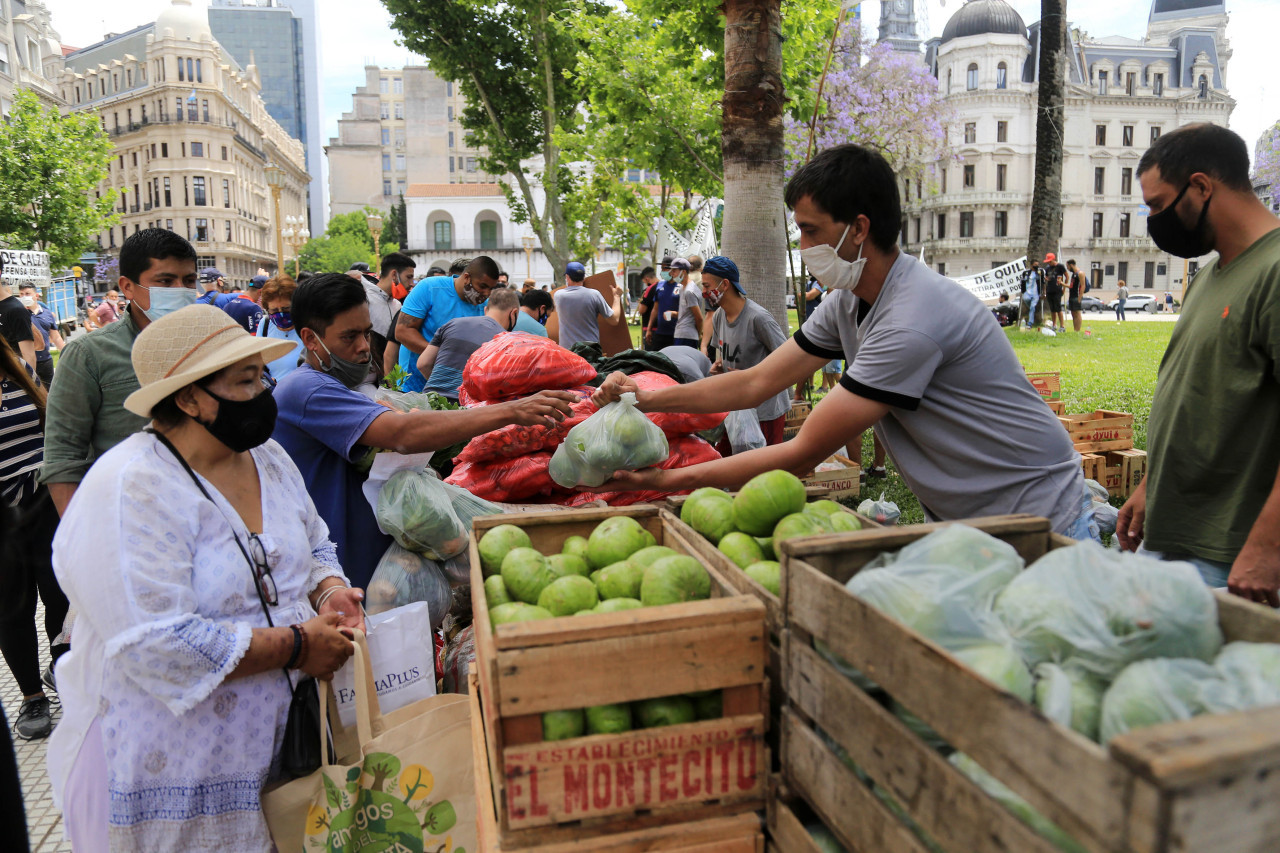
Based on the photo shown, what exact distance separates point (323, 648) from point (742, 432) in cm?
365

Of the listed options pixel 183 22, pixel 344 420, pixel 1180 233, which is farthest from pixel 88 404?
pixel 183 22

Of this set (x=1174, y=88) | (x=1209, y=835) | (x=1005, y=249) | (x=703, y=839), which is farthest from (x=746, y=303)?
(x=1174, y=88)

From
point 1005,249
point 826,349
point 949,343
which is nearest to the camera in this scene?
point 949,343

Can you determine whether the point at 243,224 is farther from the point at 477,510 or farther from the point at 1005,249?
the point at 477,510

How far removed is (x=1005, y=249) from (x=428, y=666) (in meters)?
60.6

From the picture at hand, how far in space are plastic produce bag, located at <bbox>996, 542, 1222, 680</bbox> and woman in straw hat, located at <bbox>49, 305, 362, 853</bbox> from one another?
5.92 feet

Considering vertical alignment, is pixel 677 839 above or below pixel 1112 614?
below

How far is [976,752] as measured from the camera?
108 centimetres

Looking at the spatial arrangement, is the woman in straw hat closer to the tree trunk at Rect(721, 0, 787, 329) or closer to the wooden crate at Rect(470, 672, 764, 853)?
the wooden crate at Rect(470, 672, 764, 853)

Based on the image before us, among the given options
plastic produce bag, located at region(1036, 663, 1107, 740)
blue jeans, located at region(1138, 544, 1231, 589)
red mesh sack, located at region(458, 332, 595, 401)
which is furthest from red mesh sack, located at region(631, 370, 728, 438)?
plastic produce bag, located at region(1036, 663, 1107, 740)

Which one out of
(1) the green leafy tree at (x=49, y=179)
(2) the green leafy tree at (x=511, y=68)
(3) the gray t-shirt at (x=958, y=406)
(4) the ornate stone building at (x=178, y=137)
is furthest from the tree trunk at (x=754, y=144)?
(4) the ornate stone building at (x=178, y=137)

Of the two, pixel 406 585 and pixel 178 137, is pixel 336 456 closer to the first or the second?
pixel 406 585

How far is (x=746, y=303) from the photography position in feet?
21.4

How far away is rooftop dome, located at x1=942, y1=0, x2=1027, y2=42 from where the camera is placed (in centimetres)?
5425
